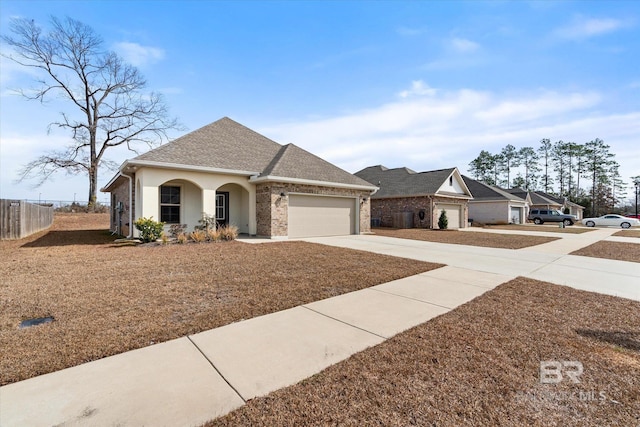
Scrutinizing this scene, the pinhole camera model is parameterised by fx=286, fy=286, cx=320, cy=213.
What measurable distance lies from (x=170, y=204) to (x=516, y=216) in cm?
3518

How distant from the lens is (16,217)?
43.1 ft

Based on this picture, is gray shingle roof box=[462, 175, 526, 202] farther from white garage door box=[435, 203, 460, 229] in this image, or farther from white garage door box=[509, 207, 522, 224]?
white garage door box=[435, 203, 460, 229]

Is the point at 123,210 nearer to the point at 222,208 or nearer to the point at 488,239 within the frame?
the point at 222,208

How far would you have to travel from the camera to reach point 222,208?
14883 millimetres

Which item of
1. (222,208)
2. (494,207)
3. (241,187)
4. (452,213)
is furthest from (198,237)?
(494,207)

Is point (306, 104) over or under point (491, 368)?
over

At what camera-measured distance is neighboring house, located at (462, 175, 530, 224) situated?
30859mm

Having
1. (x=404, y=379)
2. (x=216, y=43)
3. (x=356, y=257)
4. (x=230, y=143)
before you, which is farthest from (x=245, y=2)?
(x=404, y=379)

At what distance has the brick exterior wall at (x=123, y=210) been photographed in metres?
14.0

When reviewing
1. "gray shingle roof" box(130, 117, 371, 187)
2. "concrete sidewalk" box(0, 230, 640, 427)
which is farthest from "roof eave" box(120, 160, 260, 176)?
"concrete sidewalk" box(0, 230, 640, 427)

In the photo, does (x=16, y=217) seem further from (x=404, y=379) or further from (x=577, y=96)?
(x=577, y=96)

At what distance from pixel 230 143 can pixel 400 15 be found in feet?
32.7

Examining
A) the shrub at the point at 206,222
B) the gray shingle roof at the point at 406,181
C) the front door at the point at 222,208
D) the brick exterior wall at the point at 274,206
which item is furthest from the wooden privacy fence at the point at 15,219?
the gray shingle roof at the point at 406,181

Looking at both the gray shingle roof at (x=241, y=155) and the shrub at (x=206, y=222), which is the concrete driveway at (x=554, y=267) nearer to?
the gray shingle roof at (x=241, y=155)
